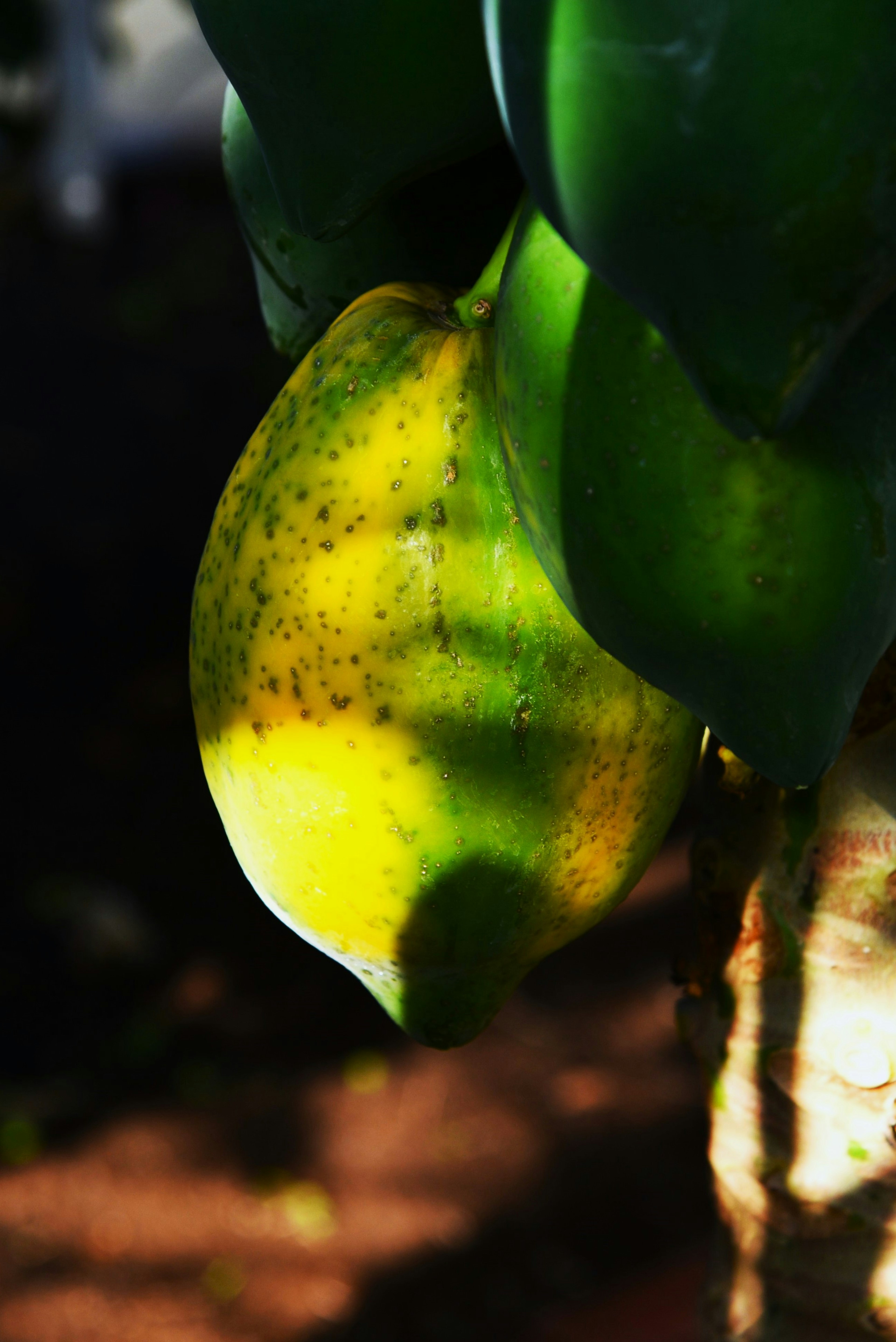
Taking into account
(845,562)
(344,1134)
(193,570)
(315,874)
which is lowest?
(344,1134)

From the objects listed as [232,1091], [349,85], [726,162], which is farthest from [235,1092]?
[726,162]

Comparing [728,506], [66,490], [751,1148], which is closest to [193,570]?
[66,490]

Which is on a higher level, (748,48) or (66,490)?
(748,48)

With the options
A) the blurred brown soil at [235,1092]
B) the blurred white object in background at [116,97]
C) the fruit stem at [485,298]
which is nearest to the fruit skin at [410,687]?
the fruit stem at [485,298]

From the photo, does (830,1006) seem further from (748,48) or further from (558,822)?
(748,48)

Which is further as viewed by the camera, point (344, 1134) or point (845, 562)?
point (344, 1134)

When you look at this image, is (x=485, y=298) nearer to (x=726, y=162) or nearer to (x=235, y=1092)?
(x=726, y=162)
